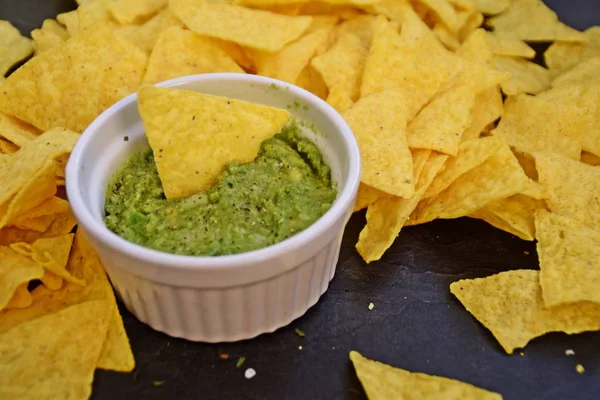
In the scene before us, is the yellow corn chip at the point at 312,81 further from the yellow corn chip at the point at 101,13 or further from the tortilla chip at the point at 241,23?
the yellow corn chip at the point at 101,13

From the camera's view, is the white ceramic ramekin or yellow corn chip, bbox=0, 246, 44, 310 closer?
the white ceramic ramekin

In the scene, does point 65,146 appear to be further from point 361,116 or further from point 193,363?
point 361,116

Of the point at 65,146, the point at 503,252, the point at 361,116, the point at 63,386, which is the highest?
the point at 65,146

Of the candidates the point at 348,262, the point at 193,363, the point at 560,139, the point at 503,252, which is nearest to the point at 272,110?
the point at 348,262

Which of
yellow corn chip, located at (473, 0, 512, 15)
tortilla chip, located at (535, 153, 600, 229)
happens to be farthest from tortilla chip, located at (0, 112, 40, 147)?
yellow corn chip, located at (473, 0, 512, 15)

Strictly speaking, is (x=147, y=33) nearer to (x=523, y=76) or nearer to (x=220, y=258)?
(x=220, y=258)

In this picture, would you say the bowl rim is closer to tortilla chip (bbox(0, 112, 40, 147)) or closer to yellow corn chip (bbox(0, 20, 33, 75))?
tortilla chip (bbox(0, 112, 40, 147))

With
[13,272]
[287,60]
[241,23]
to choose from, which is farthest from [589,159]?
[13,272]
